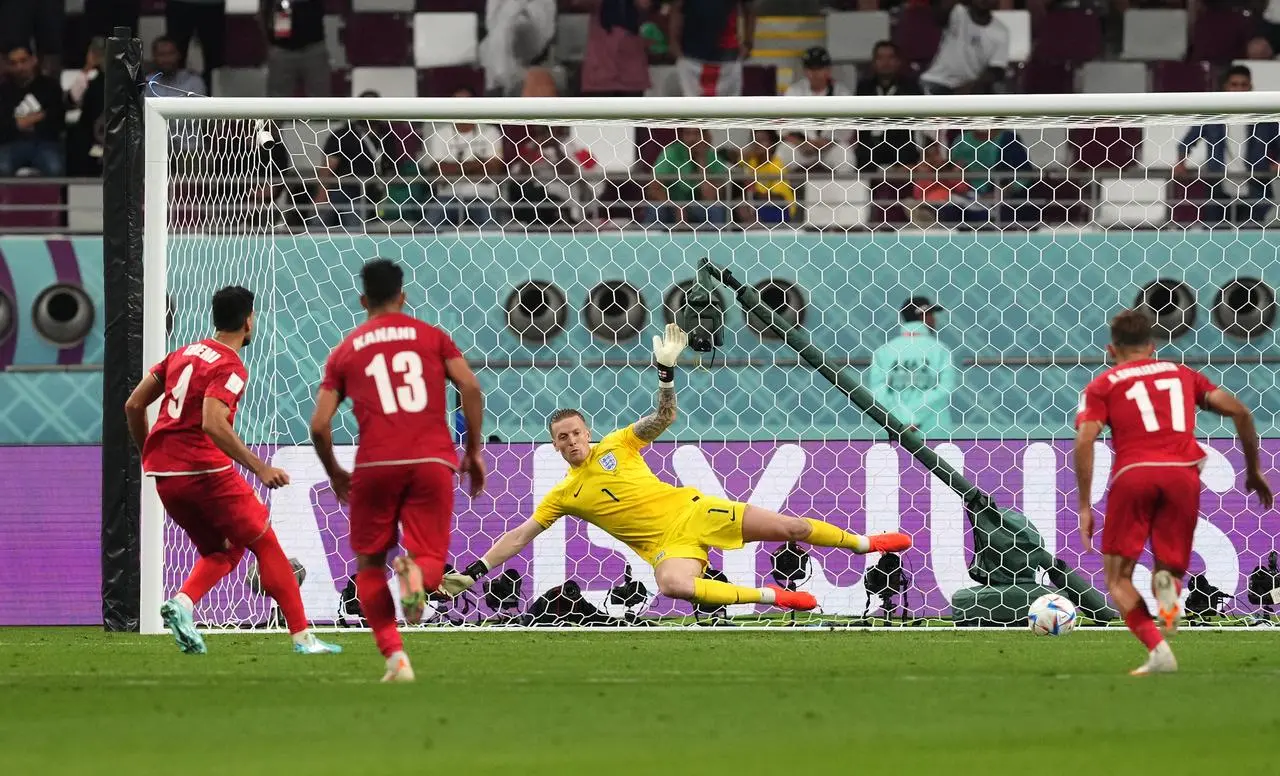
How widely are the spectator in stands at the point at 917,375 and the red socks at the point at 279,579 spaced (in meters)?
4.18

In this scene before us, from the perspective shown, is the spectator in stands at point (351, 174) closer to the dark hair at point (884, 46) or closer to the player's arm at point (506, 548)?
the player's arm at point (506, 548)

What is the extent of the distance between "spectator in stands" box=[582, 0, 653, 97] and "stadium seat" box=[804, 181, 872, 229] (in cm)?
310

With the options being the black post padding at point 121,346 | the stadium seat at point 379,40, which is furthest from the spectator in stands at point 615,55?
the black post padding at point 121,346

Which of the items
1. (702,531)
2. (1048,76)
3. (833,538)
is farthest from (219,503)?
(1048,76)

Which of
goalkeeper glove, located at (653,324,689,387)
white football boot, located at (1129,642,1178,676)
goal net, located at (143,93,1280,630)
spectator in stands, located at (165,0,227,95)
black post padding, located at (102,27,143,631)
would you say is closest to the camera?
white football boot, located at (1129,642,1178,676)

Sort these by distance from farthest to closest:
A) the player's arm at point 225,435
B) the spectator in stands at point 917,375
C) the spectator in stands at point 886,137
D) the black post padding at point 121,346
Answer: the spectator in stands at point 886,137 → the spectator in stands at point 917,375 → the black post padding at point 121,346 → the player's arm at point 225,435

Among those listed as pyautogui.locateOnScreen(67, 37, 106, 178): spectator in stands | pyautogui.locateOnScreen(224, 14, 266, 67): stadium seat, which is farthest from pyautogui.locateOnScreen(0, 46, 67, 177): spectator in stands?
pyautogui.locateOnScreen(224, 14, 266, 67): stadium seat

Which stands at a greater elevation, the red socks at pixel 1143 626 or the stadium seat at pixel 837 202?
the stadium seat at pixel 837 202

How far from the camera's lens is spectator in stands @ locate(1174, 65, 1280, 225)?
13859mm

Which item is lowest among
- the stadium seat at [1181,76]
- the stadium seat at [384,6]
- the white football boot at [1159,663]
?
the white football boot at [1159,663]

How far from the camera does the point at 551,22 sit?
1741 cm

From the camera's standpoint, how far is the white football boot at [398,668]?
732 centimetres

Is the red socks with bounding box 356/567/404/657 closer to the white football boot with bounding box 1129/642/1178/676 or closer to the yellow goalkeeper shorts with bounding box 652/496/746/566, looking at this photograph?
the white football boot with bounding box 1129/642/1178/676

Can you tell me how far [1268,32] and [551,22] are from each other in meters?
6.23
